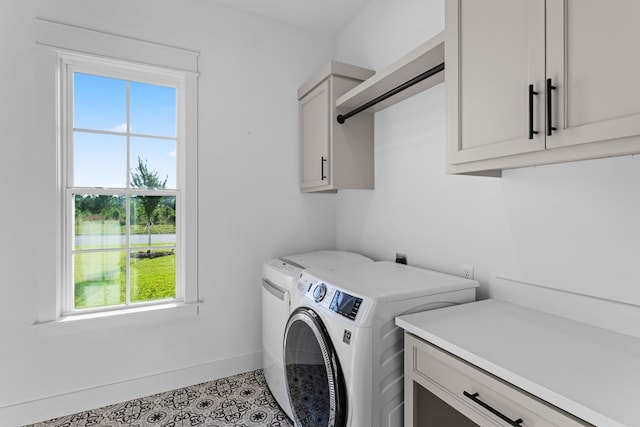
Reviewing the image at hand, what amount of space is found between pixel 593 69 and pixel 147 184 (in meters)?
2.48

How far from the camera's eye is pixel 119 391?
7.04 feet

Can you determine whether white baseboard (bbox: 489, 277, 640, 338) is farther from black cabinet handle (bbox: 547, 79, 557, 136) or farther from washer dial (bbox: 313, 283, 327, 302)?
washer dial (bbox: 313, 283, 327, 302)

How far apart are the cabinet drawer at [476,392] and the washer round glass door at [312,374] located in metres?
0.33

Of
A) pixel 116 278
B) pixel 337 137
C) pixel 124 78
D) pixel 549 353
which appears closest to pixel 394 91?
pixel 337 137

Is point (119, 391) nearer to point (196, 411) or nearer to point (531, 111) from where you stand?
point (196, 411)

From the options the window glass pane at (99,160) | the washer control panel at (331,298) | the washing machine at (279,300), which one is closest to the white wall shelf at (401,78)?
the washing machine at (279,300)

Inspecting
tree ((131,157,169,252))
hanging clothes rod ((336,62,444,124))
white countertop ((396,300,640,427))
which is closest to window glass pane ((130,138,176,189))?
tree ((131,157,169,252))

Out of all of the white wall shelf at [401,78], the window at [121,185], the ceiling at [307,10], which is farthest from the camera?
the ceiling at [307,10]

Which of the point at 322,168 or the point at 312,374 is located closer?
the point at 312,374

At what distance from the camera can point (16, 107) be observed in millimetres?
1889

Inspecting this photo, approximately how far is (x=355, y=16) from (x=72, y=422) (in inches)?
134

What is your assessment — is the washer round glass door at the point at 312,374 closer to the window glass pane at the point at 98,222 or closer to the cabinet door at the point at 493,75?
the cabinet door at the point at 493,75

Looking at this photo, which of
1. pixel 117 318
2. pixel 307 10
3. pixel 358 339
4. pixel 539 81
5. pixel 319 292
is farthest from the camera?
pixel 307 10

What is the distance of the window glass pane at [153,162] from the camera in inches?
90.4
